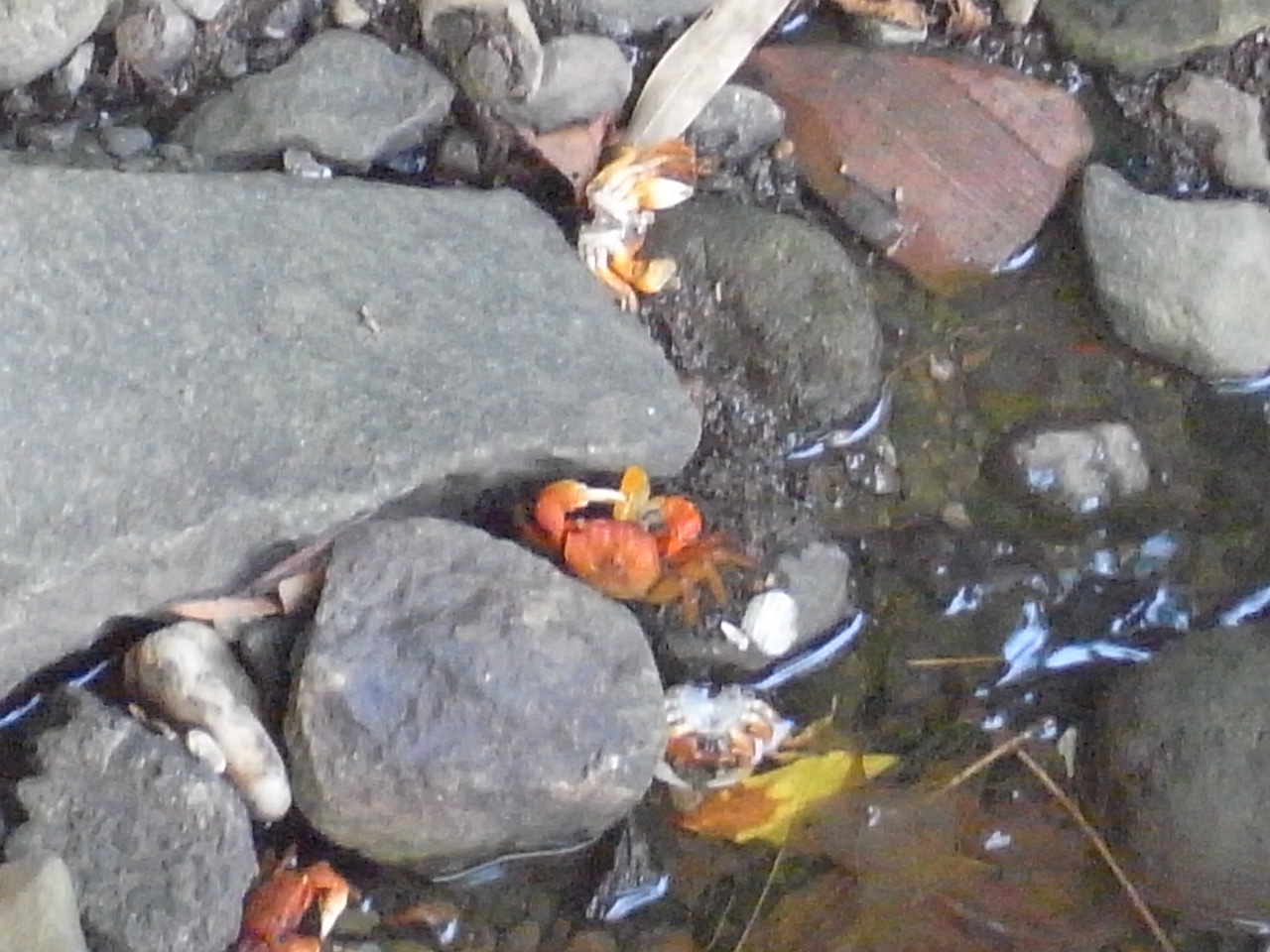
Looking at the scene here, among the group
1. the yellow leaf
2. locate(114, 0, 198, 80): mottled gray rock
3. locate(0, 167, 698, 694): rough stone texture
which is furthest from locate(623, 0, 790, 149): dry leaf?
the yellow leaf

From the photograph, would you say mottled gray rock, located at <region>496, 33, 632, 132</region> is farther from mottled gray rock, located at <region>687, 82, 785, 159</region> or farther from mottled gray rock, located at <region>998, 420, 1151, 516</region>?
mottled gray rock, located at <region>998, 420, 1151, 516</region>

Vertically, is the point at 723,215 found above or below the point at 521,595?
above

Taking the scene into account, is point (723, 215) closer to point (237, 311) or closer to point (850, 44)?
point (850, 44)

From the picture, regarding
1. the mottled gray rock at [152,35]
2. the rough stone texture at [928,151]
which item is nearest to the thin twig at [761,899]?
the rough stone texture at [928,151]

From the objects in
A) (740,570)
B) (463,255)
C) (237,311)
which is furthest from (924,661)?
(237,311)

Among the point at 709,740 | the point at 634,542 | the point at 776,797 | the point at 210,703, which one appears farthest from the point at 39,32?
the point at 776,797

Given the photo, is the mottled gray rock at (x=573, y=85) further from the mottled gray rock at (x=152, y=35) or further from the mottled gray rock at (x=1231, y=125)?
the mottled gray rock at (x=1231, y=125)
